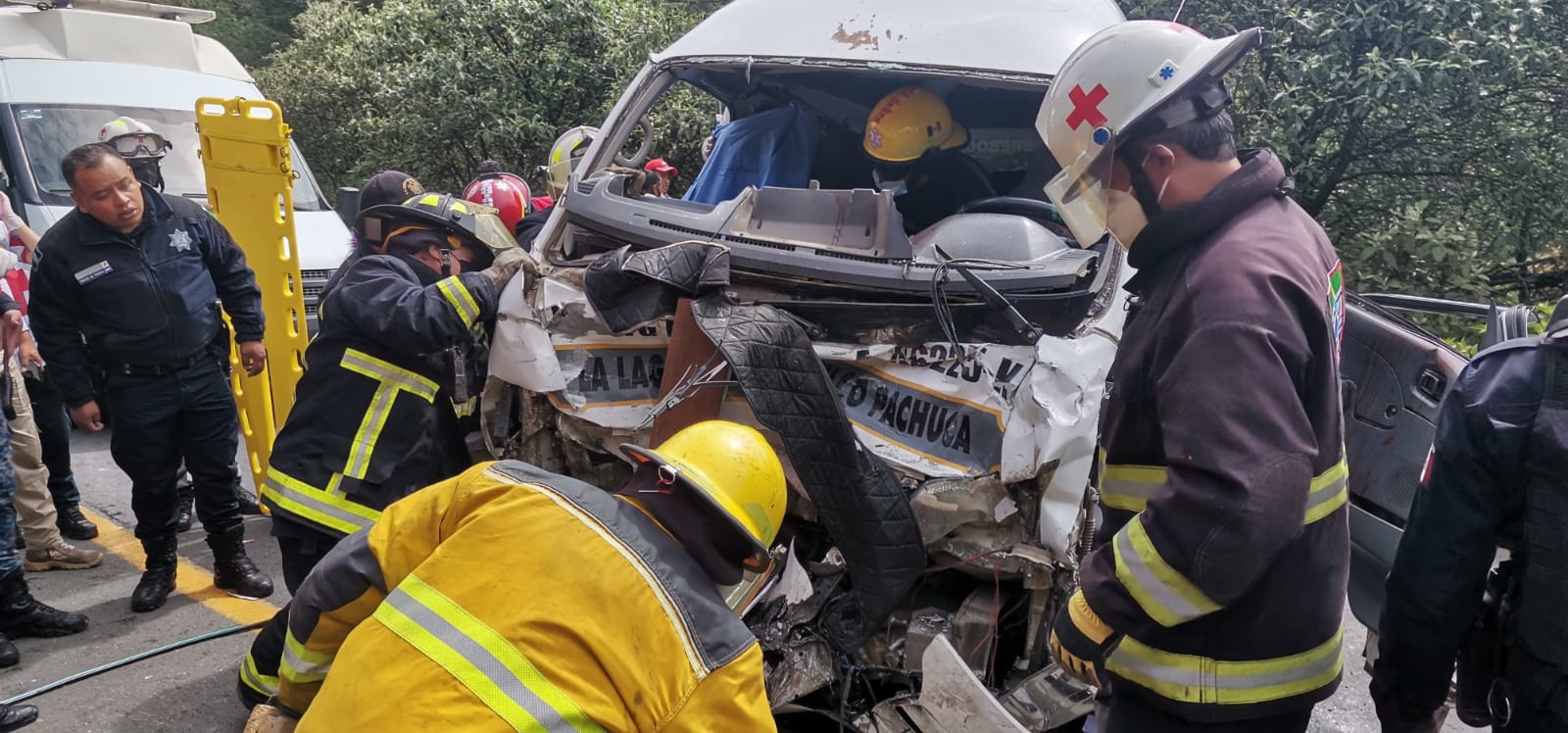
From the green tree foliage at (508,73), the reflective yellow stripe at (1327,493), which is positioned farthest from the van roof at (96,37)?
the reflective yellow stripe at (1327,493)

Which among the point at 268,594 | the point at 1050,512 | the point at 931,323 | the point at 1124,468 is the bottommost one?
the point at 268,594

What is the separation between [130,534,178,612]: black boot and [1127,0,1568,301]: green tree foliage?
569cm

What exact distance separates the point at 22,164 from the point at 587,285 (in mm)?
5294

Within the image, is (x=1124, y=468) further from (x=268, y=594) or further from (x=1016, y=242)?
(x=268, y=594)

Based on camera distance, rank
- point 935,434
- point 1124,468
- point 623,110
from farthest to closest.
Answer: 1. point 623,110
2. point 935,434
3. point 1124,468

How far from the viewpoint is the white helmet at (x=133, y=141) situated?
14.3 feet

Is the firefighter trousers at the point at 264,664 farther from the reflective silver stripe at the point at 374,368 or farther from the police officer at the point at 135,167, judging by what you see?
the police officer at the point at 135,167

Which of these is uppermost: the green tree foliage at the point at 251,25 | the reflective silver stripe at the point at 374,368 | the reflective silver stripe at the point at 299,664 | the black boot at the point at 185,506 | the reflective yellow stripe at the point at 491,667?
the reflective yellow stripe at the point at 491,667

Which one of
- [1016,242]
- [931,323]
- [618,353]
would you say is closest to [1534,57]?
[1016,242]

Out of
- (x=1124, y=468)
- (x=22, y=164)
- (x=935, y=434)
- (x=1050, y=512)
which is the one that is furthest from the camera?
(x=22, y=164)

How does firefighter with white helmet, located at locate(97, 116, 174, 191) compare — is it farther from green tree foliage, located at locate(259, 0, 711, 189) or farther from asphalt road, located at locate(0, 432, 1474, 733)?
green tree foliage, located at locate(259, 0, 711, 189)

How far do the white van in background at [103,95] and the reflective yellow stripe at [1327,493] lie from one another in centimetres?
578

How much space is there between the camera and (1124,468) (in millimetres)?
1793

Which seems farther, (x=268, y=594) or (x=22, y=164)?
(x=22, y=164)
